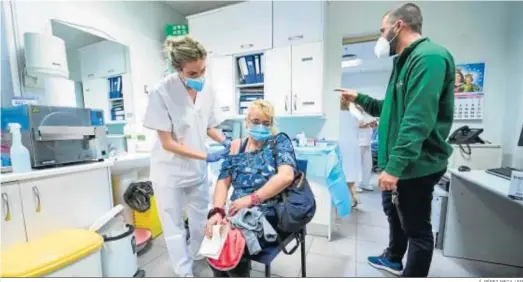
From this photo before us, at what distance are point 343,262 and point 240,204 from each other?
1.07 metres

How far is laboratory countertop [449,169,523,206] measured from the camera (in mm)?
1235

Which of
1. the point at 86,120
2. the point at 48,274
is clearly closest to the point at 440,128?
the point at 48,274

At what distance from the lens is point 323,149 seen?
2053 mm

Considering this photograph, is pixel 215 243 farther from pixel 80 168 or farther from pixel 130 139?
pixel 130 139

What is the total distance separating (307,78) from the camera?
2447mm

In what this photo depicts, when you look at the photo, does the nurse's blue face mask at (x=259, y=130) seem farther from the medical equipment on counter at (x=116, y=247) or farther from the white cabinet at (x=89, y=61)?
the white cabinet at (x=89, y=61)

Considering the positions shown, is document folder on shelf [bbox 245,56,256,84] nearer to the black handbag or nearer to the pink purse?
the black handbag

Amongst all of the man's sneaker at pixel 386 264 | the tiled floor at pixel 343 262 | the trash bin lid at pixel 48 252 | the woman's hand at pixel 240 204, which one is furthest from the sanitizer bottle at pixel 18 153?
the man's sneaker at pixel 386 264

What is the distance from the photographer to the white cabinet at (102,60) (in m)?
2.08

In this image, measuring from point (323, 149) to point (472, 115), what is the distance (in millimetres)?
1656

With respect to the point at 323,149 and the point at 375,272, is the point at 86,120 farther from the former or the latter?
the point at 375,272

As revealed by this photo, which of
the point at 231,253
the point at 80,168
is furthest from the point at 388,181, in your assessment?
the point at 80,168

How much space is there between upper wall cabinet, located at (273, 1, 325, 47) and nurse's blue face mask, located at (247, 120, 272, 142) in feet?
4.87

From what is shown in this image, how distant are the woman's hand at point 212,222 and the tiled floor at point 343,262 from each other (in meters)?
0.71
